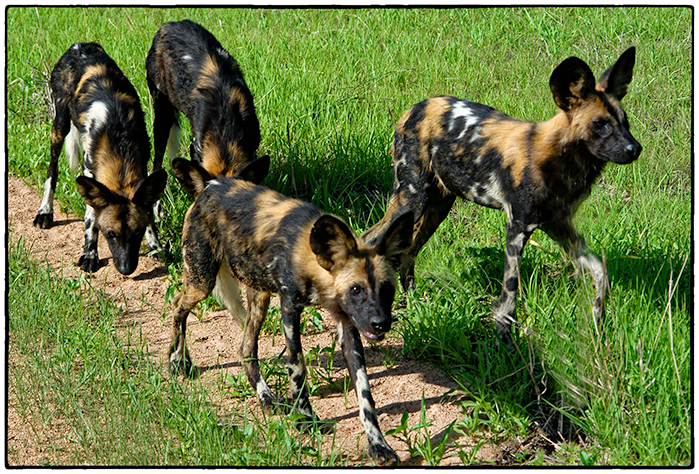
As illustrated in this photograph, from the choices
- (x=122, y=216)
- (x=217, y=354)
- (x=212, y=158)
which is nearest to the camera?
(x=217, y=354)

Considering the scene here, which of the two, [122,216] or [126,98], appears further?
[126,98]

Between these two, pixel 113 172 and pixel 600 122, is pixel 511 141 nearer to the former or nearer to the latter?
pixel 600 122

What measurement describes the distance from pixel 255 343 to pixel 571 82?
7.00ft

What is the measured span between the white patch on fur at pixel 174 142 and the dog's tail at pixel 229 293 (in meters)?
2.28

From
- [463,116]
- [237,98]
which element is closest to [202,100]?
[237,98]

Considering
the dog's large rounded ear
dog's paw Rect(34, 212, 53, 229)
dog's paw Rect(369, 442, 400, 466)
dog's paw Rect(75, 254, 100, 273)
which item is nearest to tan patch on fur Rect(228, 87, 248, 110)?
the dog's large rounded ear

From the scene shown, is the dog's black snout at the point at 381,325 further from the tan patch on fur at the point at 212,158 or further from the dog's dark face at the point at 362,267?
the tan patch on fur at the point at 212,158

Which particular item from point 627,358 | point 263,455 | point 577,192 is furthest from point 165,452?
point 577,192

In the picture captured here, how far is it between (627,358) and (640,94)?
3330 millimetres

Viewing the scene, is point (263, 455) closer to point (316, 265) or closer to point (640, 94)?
point (316, 265)

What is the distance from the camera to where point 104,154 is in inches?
234

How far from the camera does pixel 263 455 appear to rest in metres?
3.77

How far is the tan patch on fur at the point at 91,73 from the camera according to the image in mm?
6504

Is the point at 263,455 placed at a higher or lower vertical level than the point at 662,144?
lower
